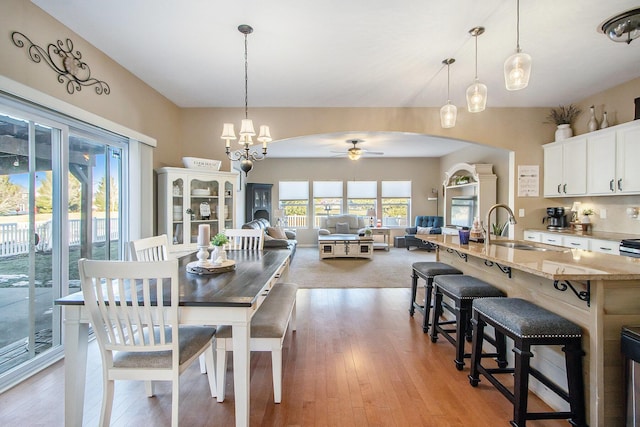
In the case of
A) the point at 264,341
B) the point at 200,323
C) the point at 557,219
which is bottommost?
the point at 264,341

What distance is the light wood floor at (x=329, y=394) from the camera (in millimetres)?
1777

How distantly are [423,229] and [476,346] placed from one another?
667 centimetres

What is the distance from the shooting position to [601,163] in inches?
147

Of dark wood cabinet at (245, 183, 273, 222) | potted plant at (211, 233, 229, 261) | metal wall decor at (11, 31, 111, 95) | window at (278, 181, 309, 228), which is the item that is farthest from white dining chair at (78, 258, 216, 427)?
window at (278, 181, 309, 228)

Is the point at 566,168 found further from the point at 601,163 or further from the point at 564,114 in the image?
the point at 564,114

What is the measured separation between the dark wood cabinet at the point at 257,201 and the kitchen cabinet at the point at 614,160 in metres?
6.91

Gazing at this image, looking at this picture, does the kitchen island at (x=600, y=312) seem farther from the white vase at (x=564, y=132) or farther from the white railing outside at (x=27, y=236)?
the white railing outside at (x=27, y=236)

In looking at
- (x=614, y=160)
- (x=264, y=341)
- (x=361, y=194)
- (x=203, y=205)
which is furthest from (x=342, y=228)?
(x=264, y=341)

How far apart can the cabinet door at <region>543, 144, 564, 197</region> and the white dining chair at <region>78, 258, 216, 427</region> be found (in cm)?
500

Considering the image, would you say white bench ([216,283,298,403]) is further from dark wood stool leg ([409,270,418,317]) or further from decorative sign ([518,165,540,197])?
decorative sign ([518,165,540,197])

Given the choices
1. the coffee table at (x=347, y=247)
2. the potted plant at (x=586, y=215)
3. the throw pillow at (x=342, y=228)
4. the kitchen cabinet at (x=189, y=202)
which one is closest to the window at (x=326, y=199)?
the throw pillow at (x=342, y=228)

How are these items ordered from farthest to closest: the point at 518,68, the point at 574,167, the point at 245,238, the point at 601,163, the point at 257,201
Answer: the point at 257,201 → the point at 574,167 → the point at 601,163 → the point at 245,238 → the point at 518,68

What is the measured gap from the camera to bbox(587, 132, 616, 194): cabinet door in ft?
11.8

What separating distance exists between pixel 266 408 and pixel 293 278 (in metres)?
3.42
